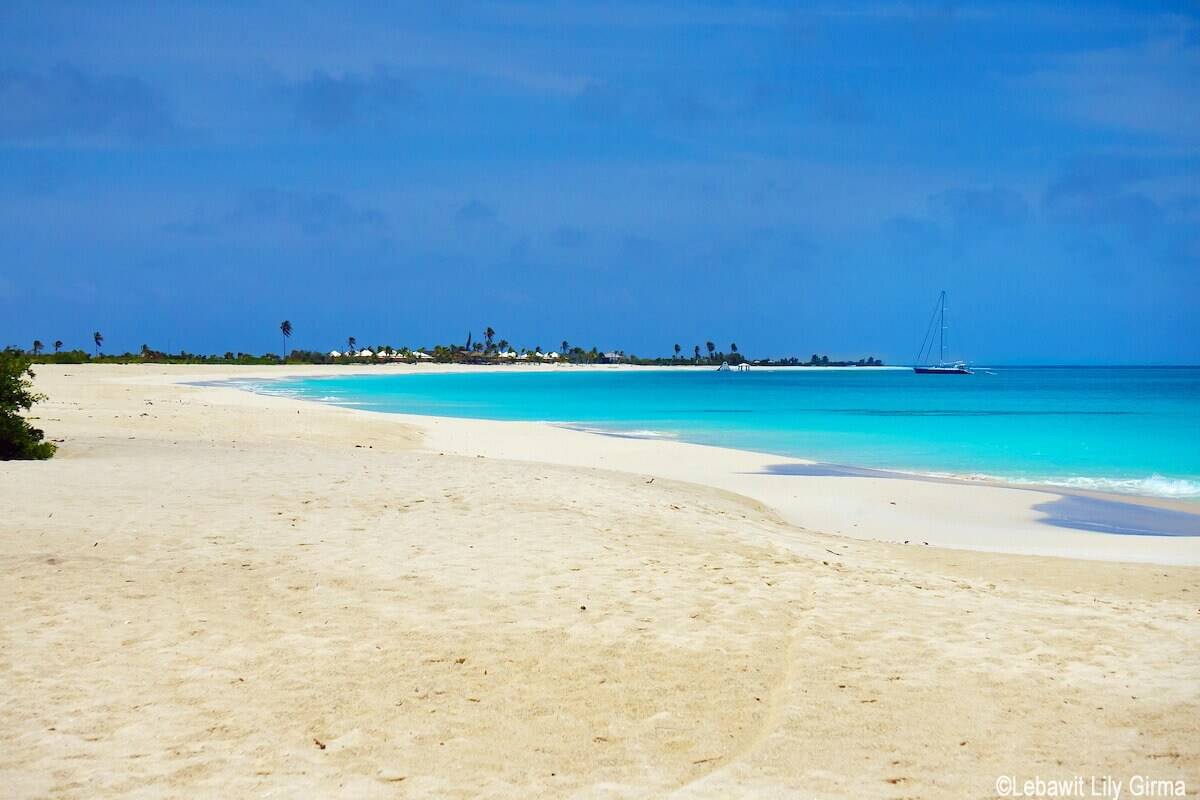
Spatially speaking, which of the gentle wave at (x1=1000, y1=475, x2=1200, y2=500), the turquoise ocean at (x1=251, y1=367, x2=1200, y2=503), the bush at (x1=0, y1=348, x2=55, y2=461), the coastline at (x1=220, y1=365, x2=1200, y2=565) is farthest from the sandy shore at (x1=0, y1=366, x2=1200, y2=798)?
the turquoise ocean at (x1=251, y1=367, x2=1200, y2=503)

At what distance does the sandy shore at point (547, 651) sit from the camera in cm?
495

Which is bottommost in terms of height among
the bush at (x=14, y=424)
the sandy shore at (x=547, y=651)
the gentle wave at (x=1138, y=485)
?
the gentle wave at (x=1138, y=485)

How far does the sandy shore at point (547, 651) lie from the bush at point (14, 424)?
3.02 meters

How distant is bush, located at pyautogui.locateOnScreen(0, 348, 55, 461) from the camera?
1552 centimetres

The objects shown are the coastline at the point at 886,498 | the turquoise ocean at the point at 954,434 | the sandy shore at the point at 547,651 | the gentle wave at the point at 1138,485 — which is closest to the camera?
the sandy shore at the point at 547,651

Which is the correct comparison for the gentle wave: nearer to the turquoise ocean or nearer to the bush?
the turquoise ocean

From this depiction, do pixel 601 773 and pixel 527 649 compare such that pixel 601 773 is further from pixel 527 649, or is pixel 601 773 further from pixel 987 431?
pixel 987 431

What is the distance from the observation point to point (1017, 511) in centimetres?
1612

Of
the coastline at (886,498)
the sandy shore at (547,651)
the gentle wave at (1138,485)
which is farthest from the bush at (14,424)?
the gentle wave at (1138,485)

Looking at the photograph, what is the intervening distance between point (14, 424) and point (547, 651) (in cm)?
1360

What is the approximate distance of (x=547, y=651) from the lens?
21.7ft

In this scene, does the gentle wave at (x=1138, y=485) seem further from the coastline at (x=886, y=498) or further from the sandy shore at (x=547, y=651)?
the sandy shore at (x=547, y=651)

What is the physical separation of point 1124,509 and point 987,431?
76.8 ft

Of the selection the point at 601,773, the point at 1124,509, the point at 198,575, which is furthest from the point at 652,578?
the point at 1124,509
